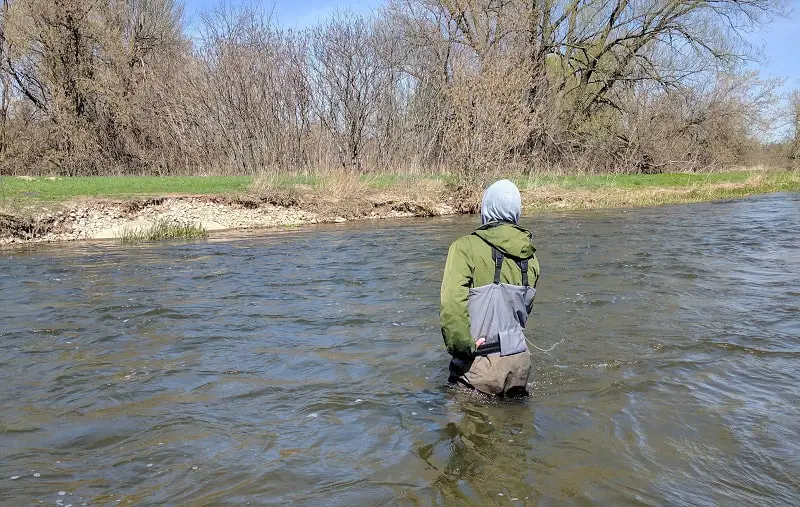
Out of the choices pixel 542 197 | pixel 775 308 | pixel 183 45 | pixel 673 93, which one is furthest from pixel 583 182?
pixel 183 45

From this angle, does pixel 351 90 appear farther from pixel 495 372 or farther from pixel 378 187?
pixel 495 372

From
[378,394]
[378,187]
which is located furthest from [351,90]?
[378,394]

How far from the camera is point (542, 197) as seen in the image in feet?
79.7

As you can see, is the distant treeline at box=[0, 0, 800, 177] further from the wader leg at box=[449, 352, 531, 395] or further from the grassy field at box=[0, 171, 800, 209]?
the wader leg at box=[449, 352, 531, 395]

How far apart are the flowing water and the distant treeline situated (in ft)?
46.6

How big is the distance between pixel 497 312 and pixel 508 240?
52cm

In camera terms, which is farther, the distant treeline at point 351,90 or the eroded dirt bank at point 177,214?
the distant treeline at point 351,90

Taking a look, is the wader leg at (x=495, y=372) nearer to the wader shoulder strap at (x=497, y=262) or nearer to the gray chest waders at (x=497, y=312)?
the gray chest waders at (x=497, y=312)

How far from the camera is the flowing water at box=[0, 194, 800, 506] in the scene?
3785 mm

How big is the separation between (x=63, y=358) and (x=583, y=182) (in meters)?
24.7

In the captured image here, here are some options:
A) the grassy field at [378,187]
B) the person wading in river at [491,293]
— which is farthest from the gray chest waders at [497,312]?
the grassy field at [378,187]

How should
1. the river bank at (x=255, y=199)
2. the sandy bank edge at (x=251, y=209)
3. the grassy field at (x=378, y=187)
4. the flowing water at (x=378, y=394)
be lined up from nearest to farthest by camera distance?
the flowing water at (x=378, y=394) → the sandy bank edge at (x=251, y=209) → the river bank at (x=255, y=199) → the grassy field at (x=378, y=187)

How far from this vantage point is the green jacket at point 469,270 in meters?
4.34

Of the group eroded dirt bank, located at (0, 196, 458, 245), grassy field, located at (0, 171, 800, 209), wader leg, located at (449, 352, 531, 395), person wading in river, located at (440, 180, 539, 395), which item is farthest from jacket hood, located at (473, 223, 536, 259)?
grassy field, located at (0, 171, 800, 209)
